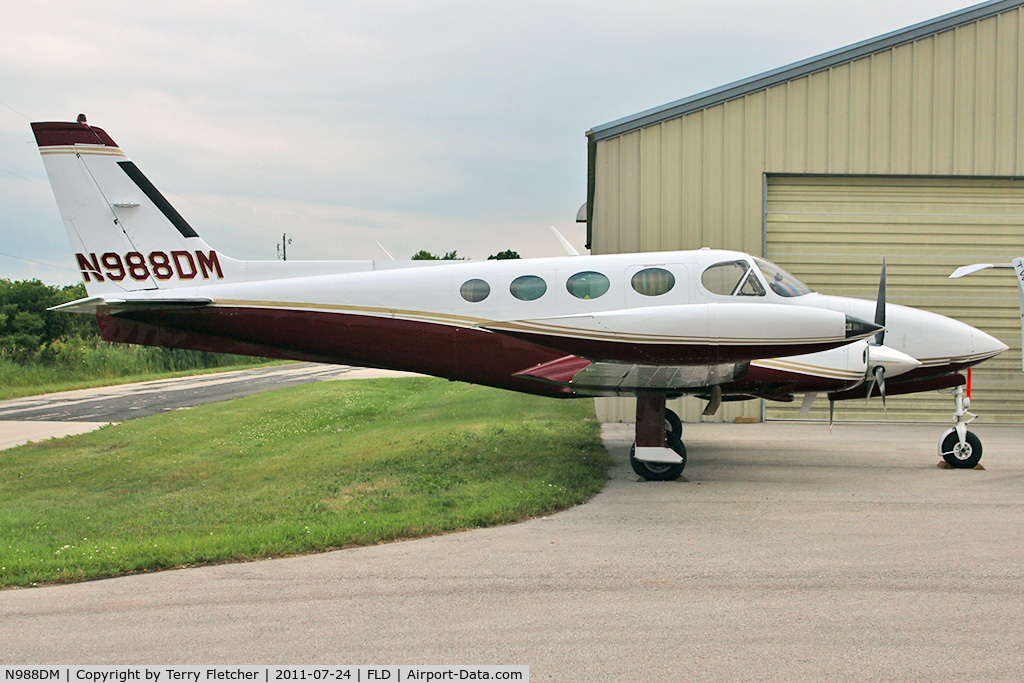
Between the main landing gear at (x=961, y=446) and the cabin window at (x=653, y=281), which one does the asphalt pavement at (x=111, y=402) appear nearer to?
the cabin window at (x=653, y=281)

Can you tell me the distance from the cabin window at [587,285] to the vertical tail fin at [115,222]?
5.04 meters

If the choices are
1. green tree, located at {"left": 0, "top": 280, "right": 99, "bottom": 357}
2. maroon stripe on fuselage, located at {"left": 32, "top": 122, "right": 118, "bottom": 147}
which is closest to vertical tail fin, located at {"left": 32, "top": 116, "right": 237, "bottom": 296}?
maroon stripe on fuselage, located at {"left": 32, "top": 122, "right": 118, "bottom": 147}

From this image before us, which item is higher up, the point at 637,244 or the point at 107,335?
the point at 637,244

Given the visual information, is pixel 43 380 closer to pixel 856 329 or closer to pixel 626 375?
pixel 626 375

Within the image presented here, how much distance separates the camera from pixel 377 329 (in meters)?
11.4

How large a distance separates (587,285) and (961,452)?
6.17m

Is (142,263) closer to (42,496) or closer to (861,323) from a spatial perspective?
(42,496)

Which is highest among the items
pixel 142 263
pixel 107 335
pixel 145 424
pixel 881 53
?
pixel 881 53

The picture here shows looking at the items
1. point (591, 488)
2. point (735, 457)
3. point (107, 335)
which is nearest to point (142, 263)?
point (107, 335)

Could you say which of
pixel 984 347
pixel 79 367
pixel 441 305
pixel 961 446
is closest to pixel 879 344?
pixel 984 347

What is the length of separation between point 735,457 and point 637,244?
6441mm

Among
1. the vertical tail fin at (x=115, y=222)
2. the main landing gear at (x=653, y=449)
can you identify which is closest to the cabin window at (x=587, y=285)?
the main landing gear at (x=653, y=449)

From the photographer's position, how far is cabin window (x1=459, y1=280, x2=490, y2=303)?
1130cm

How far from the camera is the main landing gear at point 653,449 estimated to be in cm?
1080
